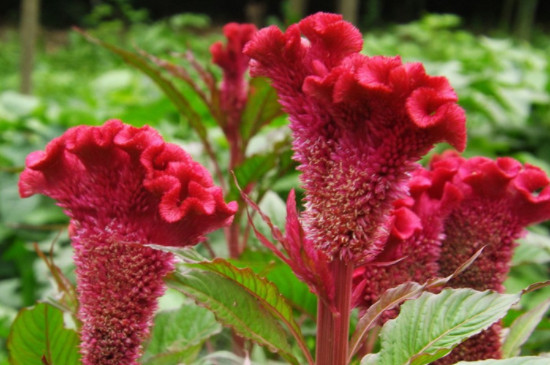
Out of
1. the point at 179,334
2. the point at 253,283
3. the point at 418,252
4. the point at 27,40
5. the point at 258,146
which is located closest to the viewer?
the point at 253,283

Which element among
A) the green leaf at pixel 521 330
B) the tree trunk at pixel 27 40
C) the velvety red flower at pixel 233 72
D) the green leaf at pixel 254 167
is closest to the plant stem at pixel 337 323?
the green leaf at pixel 521 330

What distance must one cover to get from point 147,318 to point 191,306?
0.85ft

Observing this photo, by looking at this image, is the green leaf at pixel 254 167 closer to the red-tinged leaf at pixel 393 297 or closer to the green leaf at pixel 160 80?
the green leaf at pixel 160 80

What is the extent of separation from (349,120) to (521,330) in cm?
53

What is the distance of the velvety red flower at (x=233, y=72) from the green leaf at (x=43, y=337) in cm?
78

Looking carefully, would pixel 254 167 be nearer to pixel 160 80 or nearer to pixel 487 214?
pixel 160 80

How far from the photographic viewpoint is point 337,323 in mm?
916

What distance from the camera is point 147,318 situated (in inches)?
37.6

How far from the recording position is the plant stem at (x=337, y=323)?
91cm

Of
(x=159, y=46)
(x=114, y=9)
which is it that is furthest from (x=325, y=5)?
(x=159, y=46)

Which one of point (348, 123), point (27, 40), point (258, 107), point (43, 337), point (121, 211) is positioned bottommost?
point (43, 337)

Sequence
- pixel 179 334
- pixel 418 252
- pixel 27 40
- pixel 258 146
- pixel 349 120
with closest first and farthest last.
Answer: pixel 349 120 < pixel 418 252 < pixel 179 334 < pixel 258 146 < pixel 27 40

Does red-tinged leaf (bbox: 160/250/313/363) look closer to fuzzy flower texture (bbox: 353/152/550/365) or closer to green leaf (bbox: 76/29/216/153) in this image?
fuzzy flower texture (bbox: 353/152/550/365)

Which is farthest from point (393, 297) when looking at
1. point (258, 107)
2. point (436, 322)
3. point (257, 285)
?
point (258, 107)
